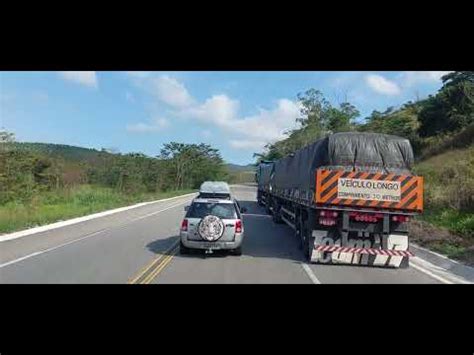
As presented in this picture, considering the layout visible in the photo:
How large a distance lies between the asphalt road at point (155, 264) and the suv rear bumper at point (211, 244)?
0.29m

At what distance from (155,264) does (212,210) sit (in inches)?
99.3

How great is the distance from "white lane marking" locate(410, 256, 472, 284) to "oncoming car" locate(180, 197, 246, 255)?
15.4 ft

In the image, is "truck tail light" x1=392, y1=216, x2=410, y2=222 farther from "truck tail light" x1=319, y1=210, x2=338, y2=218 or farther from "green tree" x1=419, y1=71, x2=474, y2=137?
"green tree" x1=419, y1=71, x2=474, y2=137

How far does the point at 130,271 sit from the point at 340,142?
658 cm

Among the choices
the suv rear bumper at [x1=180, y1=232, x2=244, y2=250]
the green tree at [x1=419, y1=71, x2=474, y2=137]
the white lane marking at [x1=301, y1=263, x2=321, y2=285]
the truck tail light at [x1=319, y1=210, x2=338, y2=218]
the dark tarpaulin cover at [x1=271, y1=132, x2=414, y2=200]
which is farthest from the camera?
the green tree at [x1=419, y1=71, x2=474, y2=137]

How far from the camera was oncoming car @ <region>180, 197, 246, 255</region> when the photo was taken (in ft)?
43.7

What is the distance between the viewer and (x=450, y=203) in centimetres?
2222

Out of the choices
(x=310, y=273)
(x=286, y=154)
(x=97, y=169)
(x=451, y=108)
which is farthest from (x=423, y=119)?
(x=310, y=273)

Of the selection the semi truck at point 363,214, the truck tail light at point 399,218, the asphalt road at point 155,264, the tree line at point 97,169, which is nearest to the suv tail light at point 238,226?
the asphalt road at point 155,264

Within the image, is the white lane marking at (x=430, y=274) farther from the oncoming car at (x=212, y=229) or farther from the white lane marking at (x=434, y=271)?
the oncoming car at (x=212, y=229)

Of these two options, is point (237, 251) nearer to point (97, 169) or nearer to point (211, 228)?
point (211, 228)

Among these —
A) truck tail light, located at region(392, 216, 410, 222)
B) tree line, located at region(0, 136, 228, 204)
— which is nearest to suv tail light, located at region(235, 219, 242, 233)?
truck tail light, located at region(392, 216, 410, 222)

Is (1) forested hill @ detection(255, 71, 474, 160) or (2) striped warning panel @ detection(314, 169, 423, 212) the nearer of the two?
(2) striped warning panel @ detection(314, 169, 423, 212)
